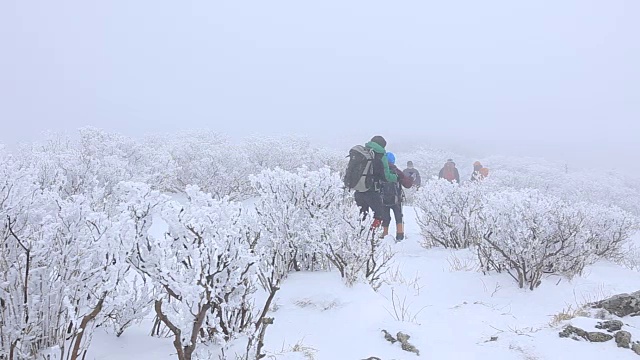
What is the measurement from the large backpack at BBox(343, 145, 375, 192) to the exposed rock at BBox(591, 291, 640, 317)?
3857 millimetres

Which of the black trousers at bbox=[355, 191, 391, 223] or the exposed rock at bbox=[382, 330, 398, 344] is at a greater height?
the black trousers at bbox=[355, 191, 391, 223]

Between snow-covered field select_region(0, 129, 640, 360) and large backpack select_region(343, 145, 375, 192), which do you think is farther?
large backpack select_region(343, 145, 375, 192)

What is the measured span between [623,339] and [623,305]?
0.70 m

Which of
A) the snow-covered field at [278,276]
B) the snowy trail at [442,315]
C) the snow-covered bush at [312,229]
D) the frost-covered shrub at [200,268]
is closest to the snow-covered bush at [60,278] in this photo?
the snow-covered field at [278,276]

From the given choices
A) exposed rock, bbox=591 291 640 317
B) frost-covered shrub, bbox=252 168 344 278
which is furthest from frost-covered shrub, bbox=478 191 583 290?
frost-covered shrub, bbox=252 168 344 278

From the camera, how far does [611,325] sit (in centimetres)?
306

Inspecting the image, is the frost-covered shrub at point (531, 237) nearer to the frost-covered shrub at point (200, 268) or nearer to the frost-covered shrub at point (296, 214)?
the frost-covered shrub at point (296, 214)

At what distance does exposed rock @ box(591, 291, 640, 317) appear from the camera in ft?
11.1

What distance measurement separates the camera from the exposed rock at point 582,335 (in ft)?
9.69

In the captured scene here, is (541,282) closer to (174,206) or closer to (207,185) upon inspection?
(174,206)

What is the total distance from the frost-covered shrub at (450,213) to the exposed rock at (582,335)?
361cm

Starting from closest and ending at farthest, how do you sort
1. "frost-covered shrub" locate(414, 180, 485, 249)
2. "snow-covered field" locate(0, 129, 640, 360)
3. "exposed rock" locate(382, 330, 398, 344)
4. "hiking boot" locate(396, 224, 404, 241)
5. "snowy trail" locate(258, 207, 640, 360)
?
1. "snow-covered field" locate(0, 129, 640, 360)
2. "snowy trail" locate(258, 207, 640, 360)
3. "exposed rock" locate(382, 330, 398, 344)
4. "frost-covered shrub" locate(414, 180, 485, 249)
5. "hiking boot" locate(396, 224, 404, 241)

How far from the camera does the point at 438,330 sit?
3.31m

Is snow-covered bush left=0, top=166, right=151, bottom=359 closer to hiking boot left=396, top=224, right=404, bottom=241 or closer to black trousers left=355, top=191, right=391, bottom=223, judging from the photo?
black trousers left=355, top=191, right=391, bottom=223
